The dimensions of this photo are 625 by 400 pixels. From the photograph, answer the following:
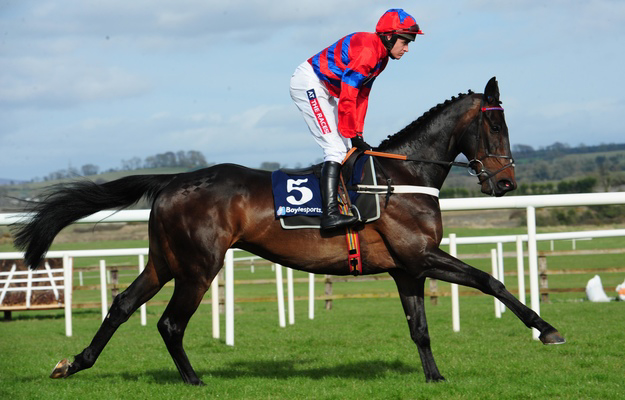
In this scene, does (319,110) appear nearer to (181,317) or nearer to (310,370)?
(181,317)

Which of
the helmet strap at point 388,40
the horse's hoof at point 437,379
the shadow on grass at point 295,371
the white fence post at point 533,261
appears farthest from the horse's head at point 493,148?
the shadow on grass at point 295,371

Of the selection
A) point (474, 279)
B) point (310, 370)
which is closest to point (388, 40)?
point (474, 279)

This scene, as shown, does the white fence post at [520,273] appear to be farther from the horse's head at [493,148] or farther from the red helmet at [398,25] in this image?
the red helmet at [398,25]

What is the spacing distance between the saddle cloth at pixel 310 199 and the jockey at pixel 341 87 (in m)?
0.10

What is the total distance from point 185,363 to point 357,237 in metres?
1.55

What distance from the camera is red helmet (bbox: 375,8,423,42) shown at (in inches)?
210

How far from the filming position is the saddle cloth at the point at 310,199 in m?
5.25

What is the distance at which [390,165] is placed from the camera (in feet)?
18.0

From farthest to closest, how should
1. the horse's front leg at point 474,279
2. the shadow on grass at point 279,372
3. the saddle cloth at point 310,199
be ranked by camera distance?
the shadow on grass at point 279,372, the saddle cloth at point 310,199, the horse's front leg at point 474,279

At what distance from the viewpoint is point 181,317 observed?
5.45 meters

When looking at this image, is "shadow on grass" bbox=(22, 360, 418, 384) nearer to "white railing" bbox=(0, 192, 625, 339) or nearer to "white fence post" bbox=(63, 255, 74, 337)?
"white railing" bbox=(0, 192, 625, 339)

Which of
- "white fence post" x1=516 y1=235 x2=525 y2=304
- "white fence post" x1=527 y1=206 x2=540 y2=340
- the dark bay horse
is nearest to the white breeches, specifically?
the dark bay horse

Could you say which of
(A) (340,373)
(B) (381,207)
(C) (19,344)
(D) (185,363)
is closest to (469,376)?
(A) (340,373)

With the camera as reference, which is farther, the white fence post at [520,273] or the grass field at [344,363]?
the white fence post at [520,273]
